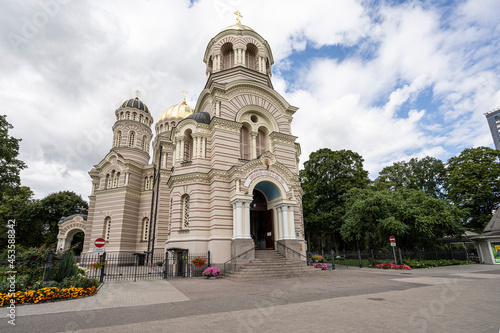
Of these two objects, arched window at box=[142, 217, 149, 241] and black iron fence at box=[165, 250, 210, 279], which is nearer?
black iron fence at box=[165, 250, 210, 279]

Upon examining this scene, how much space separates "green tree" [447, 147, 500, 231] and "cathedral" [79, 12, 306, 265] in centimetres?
2072

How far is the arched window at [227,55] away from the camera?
80.0 ft

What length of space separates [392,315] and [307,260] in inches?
524

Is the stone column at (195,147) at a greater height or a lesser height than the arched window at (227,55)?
lesser

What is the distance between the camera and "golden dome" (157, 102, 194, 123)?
38625 mm

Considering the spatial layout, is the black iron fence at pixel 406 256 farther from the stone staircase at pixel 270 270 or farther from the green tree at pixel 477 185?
the green tree at pixel 477 185

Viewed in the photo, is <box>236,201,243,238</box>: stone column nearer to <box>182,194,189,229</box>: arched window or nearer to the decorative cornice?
<box>182,194,189,229</box>: arched window

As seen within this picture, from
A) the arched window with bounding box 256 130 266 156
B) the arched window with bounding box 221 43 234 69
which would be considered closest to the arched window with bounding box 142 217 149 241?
the arched window with bounding box 256 130 266 156

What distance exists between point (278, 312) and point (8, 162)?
88.3 ft

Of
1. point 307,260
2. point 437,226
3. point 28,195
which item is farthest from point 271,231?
point 28,195

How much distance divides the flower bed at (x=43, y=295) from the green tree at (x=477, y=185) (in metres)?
33.4

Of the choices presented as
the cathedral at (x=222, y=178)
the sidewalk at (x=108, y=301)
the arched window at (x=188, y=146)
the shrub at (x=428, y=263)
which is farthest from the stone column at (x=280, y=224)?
the shrub at (x=428, y=263)

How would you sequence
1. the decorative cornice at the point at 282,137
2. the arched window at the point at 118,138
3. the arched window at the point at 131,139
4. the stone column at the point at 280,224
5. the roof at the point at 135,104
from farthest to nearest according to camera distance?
the roof at the point at 135,104 → the arched window at the point at 131,139 → the arched window at the point at 118,138 → the decorative cornice at the point at 282,137 → the stone column at the point at 280,224

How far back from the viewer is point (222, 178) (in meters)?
17.9
